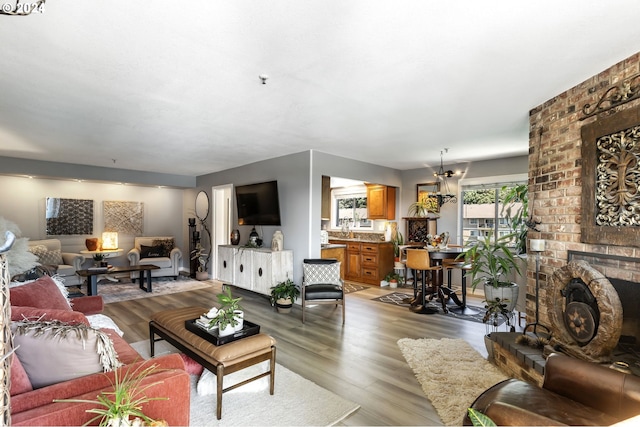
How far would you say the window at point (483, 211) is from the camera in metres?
5.75

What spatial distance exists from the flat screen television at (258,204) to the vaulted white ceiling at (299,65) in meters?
1.41

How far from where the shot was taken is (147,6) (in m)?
1.66

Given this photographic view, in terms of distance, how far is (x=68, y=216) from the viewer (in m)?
6.96

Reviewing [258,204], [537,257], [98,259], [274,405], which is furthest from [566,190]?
[98,259]

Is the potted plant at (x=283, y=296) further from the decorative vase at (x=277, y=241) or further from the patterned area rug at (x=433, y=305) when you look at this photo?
the patterned area rug at (x=433, y=305)

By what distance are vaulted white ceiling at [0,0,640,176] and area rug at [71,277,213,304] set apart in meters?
2.86

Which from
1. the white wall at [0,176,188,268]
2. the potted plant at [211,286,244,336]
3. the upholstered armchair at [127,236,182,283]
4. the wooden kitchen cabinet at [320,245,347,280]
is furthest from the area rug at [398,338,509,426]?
the white wall at [0,176,188,268]

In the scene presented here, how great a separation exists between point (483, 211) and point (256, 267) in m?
4.29

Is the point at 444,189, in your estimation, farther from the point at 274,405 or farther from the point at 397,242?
the point at 274,405

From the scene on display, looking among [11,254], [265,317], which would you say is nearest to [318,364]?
[265,317]

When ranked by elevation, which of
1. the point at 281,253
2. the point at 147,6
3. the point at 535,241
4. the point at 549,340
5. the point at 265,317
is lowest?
the point at 265,317

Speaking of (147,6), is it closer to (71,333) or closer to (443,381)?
(71,333)

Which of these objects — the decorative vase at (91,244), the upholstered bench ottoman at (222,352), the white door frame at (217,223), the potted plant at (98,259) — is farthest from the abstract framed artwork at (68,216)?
the upholstered bench ottoman at (222,352)

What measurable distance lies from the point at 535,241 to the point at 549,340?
0.82 m
